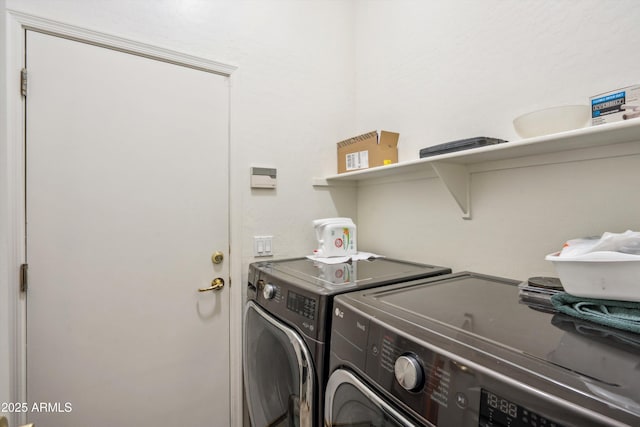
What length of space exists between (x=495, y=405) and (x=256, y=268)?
1179 mm

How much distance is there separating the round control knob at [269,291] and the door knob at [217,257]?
0.40 meters

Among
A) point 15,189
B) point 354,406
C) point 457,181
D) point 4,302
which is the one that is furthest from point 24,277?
point 457,181

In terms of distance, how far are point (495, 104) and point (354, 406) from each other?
1.33m

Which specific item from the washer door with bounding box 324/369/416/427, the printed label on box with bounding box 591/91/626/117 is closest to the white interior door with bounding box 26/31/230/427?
the washer door with bounding box 324/369/416/427

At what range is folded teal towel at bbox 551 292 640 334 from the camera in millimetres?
663

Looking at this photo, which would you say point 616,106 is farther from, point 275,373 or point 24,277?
point 24,277

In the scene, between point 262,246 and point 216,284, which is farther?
point 262,246

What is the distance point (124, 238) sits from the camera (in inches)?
55.0

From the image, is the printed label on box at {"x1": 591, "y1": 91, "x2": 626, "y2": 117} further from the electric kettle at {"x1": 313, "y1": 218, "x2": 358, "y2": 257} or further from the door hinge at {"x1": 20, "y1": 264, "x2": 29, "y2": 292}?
the door hinge at {"x1": 20, "y1": 264, "x2": 29, "y2": 292}

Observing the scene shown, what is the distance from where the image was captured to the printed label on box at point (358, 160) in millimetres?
1723

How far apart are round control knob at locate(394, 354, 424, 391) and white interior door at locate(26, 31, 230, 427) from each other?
1214 mm

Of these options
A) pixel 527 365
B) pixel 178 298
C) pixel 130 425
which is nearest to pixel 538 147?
pixel 527 365

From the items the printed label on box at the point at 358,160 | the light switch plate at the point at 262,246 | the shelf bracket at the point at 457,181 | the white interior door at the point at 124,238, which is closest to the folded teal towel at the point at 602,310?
the shelf bracket at the point at 457,181

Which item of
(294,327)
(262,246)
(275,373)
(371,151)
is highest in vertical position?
(371,151)
